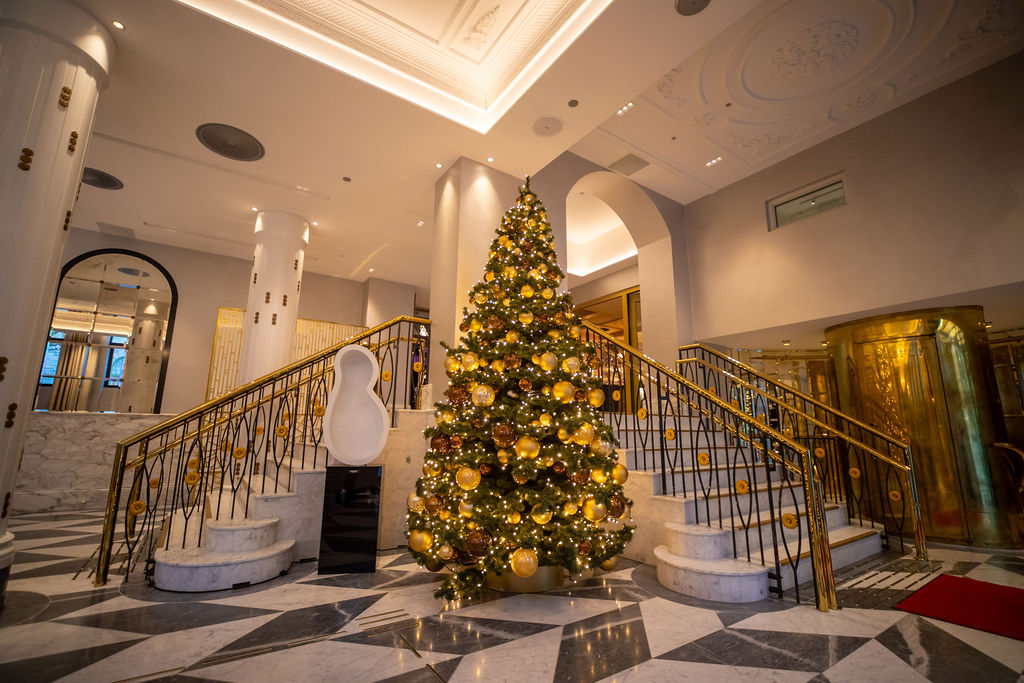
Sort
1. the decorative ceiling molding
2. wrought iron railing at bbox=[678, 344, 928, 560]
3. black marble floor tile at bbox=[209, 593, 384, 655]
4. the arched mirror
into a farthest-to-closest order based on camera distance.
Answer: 1. the arched mirror
2. wrought iron railing at bbox=[678, 344, 928, 560]
3. the decorative ceiling molding
4. black marble floor tile at bbox=[209, 593, 384, 655]

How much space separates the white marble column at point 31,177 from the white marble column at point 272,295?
3.37m

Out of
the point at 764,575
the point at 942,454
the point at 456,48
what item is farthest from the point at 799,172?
the point at 764,575

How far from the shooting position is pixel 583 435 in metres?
2.89

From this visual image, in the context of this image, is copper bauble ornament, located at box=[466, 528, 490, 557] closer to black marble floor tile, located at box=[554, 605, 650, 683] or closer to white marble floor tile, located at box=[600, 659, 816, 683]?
black marble floor tile, located at box=[554, 605, 650, 683]

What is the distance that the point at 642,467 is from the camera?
163 inches

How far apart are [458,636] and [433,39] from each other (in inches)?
201

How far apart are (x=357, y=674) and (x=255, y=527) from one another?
188 cm

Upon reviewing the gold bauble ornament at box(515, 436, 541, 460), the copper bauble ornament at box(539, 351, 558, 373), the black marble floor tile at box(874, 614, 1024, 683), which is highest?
the copper bauble ornament at box(539, 351, 558, 373)

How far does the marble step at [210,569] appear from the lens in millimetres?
2963

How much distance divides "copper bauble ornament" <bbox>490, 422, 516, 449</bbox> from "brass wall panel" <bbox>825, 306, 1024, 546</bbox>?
538cm

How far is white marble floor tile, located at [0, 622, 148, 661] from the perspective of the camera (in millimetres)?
2100

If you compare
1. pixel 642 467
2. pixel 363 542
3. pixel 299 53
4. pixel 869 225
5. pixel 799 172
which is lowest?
pixel 363 542

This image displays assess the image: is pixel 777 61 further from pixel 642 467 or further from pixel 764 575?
pixel 764 575

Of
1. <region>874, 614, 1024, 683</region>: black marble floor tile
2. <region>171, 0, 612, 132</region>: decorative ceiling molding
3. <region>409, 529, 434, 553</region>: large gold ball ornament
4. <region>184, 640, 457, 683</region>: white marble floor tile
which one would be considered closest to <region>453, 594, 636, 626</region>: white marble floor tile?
<region>409, 529, 434, 553</region>: large gold ball ornament
